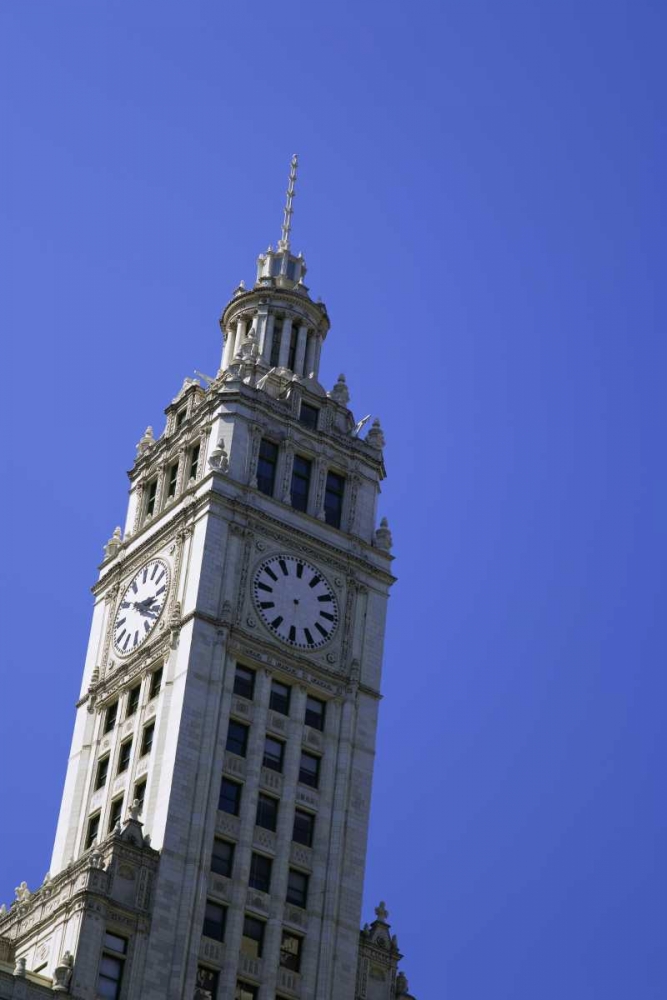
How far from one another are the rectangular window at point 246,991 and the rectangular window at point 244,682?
15.3 m

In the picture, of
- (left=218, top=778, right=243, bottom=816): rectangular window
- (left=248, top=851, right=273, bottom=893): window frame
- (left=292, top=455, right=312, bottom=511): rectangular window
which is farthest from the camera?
(left=292, top=455, right=312, bottom=511): rectangular window

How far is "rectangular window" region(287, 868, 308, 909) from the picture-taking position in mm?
126938

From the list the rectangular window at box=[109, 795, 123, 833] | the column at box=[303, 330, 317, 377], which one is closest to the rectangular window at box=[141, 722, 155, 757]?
the rectangular window at box=[109, 795, 123, 833]

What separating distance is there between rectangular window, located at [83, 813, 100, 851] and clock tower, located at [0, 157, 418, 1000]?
111 mm

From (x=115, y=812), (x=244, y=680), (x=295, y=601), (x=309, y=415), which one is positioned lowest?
(x=115, y=812)

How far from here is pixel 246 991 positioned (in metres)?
122

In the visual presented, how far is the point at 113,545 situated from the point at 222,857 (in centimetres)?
2373

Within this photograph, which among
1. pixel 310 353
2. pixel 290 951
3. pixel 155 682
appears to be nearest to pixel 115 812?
pixel 155 682

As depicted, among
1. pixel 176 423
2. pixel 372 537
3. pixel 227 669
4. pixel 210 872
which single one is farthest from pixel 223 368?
pixel 210 872

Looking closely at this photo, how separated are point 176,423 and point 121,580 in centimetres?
1012

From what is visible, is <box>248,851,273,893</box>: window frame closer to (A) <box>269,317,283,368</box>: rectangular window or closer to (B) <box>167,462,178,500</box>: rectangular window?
(B) <box>167,462,178,500</box>: rectangular window

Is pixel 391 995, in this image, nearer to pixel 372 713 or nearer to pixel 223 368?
pixel 372 713

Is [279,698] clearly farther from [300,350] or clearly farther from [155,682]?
[300,350]

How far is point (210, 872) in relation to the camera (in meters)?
124
